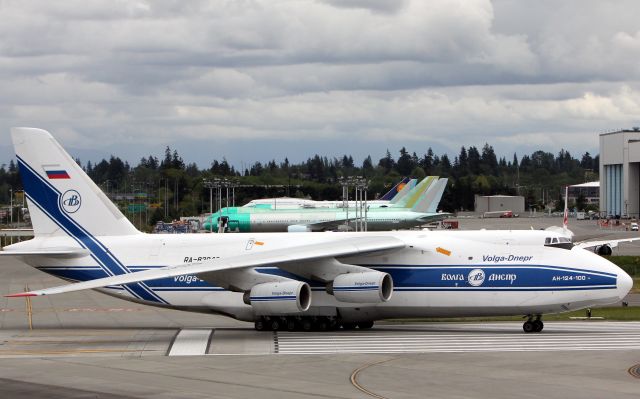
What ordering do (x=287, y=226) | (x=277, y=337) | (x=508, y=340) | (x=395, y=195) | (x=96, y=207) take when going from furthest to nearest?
1. (x=395, y=195)
2. (x=287, y=226)
3. (x=96, y=207)
4. (x=277, y=337)
5. (x=508, y=340)

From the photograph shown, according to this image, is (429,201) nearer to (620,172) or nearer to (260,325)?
(620,172)

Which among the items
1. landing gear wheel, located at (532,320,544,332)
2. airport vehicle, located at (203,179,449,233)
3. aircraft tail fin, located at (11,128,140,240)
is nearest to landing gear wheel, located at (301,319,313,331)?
landing gear wheel, located at (532,320,544,332)

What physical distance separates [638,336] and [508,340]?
13.0 feet

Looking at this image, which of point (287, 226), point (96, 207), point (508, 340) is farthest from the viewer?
point (287, 226)

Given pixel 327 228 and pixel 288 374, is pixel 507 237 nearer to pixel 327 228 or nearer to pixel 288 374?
pixel 288 374

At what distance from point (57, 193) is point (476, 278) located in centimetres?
1395

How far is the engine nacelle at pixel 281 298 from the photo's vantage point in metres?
32.1

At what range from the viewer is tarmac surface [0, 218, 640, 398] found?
2223cm

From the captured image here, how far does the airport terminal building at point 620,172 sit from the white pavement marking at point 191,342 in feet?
347

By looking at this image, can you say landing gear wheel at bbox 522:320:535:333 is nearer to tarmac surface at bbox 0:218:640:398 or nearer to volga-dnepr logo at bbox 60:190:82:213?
tarmac surface at bbox 0:218:640:398

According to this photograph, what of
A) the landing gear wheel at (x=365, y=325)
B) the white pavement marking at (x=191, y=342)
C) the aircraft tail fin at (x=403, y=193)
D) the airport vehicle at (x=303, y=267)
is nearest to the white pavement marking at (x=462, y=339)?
the landing gear wheel at (x=365, y=325)

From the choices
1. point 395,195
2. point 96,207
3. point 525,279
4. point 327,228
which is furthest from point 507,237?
point 395,195

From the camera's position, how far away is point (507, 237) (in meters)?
32.6

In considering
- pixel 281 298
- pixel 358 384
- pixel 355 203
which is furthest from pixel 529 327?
pixel 355 203
